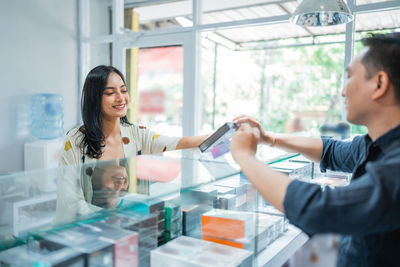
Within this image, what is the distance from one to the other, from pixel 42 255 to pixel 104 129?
1.19 meters

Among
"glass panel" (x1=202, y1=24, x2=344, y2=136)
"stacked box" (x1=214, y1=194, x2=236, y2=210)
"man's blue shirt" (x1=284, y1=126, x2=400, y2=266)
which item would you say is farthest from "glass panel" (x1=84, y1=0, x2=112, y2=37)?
"man's blue shirt" (x1=284, y1=126, x2=400, y2=266)

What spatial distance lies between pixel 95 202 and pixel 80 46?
4.73 m

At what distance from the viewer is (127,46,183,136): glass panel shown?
15.7ft

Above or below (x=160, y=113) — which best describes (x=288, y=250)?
below

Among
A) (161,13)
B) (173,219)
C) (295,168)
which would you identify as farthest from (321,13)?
(161,13)

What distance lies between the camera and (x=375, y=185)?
74 cm

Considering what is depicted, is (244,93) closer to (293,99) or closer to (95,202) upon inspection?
(293,99)

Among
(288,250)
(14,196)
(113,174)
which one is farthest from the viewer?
(288,250)

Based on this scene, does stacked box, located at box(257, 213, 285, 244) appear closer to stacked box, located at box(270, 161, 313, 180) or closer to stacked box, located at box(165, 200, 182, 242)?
stacked box, located at box(270, 161, 313, 180)

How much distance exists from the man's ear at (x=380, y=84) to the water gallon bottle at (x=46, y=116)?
15.0 ft

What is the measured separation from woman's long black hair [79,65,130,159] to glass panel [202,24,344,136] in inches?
169

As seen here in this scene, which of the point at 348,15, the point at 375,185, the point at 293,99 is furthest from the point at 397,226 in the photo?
the point at 293,99

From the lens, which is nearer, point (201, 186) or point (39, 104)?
point (201, 186)

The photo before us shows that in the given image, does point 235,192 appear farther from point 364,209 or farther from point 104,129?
point 104,129
